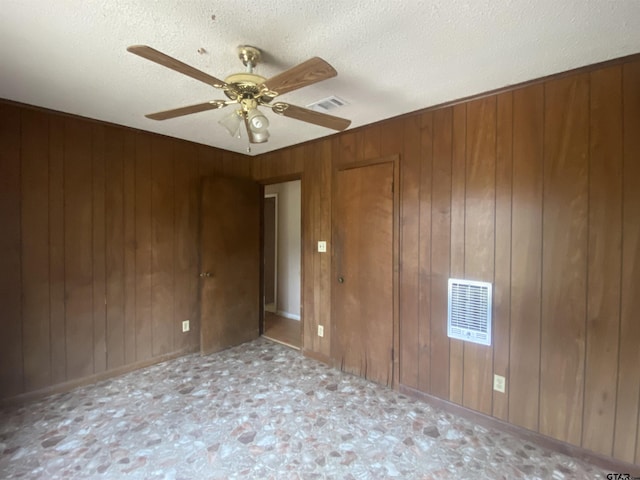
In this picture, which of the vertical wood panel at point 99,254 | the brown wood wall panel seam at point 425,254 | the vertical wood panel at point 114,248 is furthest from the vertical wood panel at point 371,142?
the vertical wood panel at point 99,254

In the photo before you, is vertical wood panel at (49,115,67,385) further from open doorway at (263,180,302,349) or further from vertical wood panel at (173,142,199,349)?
open doorway at (263,180,302,349)

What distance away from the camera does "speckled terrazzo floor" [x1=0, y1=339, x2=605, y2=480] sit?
177 centimetres

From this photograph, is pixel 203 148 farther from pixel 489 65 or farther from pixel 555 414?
pixel 555 414

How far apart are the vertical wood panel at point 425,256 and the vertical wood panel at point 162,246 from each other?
8.32ft

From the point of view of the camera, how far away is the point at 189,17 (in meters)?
1.43

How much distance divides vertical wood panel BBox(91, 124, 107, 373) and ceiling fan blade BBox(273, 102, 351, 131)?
6.83ft

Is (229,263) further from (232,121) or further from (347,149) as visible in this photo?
(232,121)

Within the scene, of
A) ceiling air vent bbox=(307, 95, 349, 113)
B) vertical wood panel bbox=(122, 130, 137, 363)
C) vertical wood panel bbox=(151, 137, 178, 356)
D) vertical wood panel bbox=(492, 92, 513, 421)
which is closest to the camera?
vertical wood panel bbox=(492, 92, 513, 421)

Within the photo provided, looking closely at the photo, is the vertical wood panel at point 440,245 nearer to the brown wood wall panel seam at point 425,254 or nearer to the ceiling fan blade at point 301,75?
the brown wood wall panel seam at point 425,254

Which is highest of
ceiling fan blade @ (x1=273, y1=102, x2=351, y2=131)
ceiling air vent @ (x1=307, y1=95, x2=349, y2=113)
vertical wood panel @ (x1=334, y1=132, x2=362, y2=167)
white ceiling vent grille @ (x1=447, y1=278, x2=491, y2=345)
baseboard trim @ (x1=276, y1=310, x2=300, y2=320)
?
ceiling air vent @ (x1=307, y1=95, x2=349, y2=113)

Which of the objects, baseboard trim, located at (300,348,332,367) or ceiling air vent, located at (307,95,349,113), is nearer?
ceiling air vent, located at (307,95,349,113)

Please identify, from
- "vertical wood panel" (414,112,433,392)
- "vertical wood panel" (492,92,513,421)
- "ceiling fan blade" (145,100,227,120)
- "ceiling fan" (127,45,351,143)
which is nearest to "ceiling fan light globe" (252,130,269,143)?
"ceiling fan" (127,45,351,143)

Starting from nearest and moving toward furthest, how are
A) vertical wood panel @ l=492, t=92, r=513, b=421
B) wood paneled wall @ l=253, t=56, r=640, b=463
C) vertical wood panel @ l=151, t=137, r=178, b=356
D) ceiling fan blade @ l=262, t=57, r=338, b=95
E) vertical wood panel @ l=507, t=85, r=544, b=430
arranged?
ceiling fan blade @ l=262, t=57, r=338, b=95
wood paneled wall @ l=253, t=56, r=640, b=463
vertical wood panel @ l=507, t=85, r=544, b=430
vertical wood panel @ l=492, t=92, r=513, b=421
vertical wood panel @ l=151, t=137, r=178, b=356

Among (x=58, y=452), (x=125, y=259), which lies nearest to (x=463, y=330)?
(x=58, y=452)
